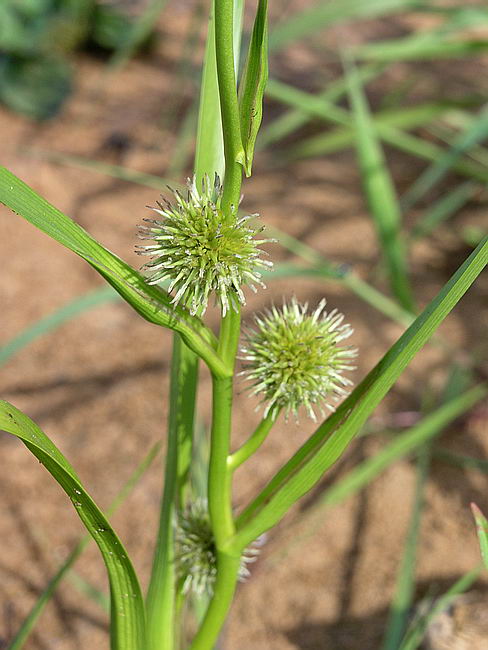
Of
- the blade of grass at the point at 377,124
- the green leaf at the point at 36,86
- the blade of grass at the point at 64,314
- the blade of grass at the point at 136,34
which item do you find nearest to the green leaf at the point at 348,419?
the blade of grass at the point at 64,314

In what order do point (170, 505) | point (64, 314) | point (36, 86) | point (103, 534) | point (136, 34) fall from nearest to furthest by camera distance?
point (103, 534) < point (170, 505) < point (64, 314) < point (136, 34) < point (36, 86)

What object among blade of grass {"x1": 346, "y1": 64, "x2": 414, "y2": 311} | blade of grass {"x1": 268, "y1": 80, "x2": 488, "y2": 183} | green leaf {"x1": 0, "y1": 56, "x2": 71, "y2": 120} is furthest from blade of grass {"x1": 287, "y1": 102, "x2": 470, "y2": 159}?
green leaf {"x1": 0, "y1": 56, "x2": 71, "y2": 120}

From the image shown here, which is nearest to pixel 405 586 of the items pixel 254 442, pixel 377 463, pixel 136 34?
pixel 377 463

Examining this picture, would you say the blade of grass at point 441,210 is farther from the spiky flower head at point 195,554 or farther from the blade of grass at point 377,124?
the spiky flower head at point 195,554

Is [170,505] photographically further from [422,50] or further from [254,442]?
[422,50]

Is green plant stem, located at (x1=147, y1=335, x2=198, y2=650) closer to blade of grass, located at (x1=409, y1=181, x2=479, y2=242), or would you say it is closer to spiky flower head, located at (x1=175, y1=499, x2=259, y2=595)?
spiky flower head, located at (x1=175, y1=499, x2=259, y2=595)

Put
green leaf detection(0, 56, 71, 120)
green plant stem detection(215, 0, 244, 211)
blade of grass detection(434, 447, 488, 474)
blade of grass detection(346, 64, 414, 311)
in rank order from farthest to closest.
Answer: green leaf detection(0, 56, 71, 120), blade of grass detection(346, 64, 414, 311), blade of grass detection(434, 447, 488, 474), green plant stem detection(215, 0, 244, 211)
